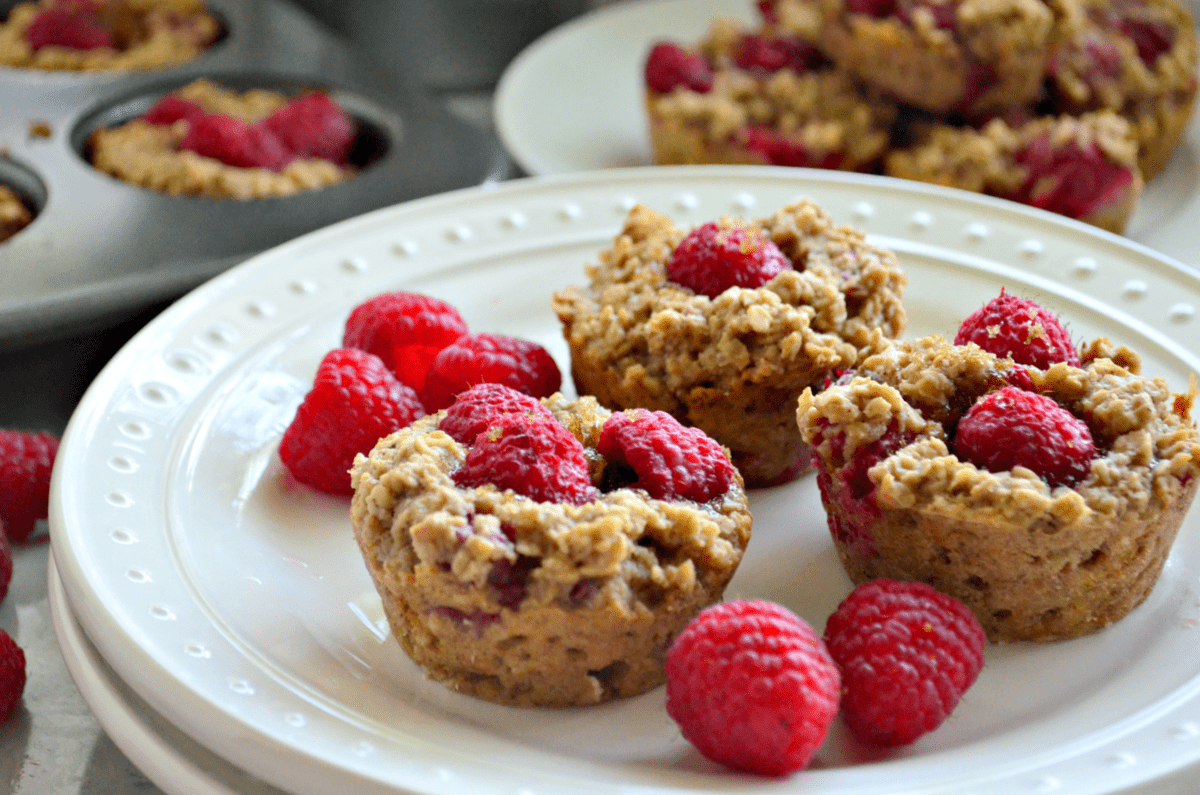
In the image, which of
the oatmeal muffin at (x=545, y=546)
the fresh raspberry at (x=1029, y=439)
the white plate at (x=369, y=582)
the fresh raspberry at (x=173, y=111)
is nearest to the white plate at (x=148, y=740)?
the white plate at (x=369, y=582)

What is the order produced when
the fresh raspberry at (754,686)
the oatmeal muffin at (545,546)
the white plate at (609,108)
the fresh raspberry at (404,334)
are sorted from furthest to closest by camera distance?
the white plate at (609,108)
the fresh raspberry at (404,334)
the oatmeal muffin at (545,546)
the fresh raspberry at (754,686)

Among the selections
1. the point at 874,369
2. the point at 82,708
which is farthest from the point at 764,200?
the point at 82,708

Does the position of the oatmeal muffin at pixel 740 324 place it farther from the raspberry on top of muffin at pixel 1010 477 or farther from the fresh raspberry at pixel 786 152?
the fresh raspberry at pixel 786 152

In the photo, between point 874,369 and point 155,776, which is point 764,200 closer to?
point 874,369

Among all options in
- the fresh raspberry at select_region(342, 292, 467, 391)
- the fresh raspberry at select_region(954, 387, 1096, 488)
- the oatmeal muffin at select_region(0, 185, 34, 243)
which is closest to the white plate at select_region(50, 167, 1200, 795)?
the fresh raspberry at select_region(342, 292, 467, 391)

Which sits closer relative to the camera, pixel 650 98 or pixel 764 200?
pixel 764 200

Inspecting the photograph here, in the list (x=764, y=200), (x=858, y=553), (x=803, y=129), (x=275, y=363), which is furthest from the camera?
(x=803, y=129)

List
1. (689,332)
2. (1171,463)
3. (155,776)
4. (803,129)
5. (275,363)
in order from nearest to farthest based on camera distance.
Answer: (155,776) < (1171,463) < (689,332) < (275,363) < (803,129)
